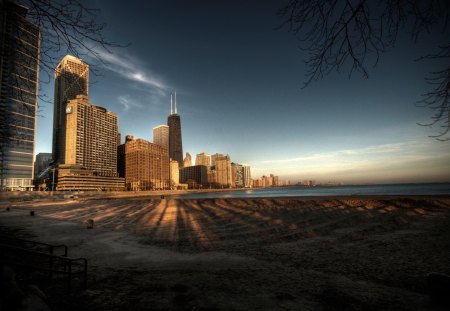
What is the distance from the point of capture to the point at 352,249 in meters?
11.5

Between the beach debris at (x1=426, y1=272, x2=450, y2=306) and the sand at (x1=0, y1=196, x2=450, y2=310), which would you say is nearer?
the beach debris at (x1=426, y1=272, x2=450, y2=306)

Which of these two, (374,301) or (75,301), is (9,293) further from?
(374,301)

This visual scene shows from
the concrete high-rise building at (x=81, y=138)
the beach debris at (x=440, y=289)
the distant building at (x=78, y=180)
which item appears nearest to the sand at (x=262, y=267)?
the beach debris at (x=440, y=289)

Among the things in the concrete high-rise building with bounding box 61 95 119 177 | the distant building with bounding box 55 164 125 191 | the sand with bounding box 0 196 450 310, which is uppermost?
the concrete high-rise building with bounding box 61 95 119 177

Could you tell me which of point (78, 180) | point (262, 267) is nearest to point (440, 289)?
point (262, 267)

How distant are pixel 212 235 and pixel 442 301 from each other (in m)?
11.6

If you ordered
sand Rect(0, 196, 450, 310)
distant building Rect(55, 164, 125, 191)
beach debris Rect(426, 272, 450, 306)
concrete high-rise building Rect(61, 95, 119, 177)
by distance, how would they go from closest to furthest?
beach debris Rect(426, 272, 450, 306) → sand Rect(0, 196, 450, 310) → distant building Rect(55, 164, 125, 191) → concrete high-rise building Rect(61, 95, 119, 177)

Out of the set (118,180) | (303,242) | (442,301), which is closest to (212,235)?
(303,242)

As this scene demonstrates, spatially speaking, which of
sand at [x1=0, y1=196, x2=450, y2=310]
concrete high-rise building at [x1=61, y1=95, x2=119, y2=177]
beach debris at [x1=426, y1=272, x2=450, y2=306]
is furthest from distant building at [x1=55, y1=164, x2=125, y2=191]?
beach debris at [x1=426, y1=272, x2=450, y2=306]

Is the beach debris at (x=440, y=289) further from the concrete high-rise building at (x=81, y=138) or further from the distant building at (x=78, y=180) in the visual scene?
the concrete high-rise building at (x=81, y=138)

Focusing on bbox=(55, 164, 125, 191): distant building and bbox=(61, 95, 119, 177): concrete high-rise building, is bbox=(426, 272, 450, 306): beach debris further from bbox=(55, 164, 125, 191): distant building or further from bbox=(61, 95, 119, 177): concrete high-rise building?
bbox=(61, 95, 119, 177): concrete high-rise building

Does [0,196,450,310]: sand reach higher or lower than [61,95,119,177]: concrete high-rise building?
lower

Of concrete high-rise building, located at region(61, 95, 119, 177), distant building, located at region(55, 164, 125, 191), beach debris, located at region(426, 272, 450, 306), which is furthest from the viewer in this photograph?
concrete high-rise building, located at region(61, 95, 119, 177)

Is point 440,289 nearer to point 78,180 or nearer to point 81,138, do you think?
point 78,180
